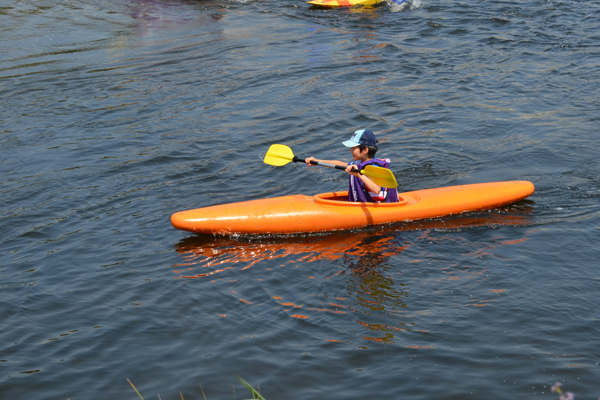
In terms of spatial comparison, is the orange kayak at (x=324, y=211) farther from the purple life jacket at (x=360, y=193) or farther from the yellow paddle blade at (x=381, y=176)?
the yellow paddle blade at (x=381, y=176)

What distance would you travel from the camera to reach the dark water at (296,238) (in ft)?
12.5

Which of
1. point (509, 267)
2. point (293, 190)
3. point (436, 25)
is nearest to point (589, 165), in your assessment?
point (509, 267)

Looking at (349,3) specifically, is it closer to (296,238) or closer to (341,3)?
(341,3)

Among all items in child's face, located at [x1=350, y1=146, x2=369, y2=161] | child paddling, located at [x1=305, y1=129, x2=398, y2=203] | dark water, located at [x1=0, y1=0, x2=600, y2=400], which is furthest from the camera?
child's face, located at [x1=350, y1=146, x2=369, y2=161]

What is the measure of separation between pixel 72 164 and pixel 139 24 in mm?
8341

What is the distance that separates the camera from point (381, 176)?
18.1 feet

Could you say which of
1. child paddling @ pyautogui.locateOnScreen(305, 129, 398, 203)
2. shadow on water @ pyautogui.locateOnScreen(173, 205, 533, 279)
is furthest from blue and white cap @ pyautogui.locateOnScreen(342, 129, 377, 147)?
shadow on water @ pyautogui.locateOnScreen(173, 205, 533, 279)

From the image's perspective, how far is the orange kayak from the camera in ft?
18.3

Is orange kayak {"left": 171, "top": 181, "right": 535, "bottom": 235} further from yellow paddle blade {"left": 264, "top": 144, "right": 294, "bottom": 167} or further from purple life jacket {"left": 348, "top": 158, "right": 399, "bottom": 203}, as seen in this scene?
yellow paddle blade {"left": 264, "top": 144, "right": 294, "bottom": 167}

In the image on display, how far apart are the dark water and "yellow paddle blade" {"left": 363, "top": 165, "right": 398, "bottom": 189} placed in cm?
50

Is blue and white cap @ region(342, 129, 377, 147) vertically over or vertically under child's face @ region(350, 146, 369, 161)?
over

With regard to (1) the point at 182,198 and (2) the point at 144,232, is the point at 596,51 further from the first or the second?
(2) the point at 144,232

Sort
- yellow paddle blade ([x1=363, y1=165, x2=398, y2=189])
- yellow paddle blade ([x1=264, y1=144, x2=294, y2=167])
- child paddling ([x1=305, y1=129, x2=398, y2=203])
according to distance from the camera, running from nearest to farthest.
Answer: yellow paddle blade ([x1=363, y1=165, x2=398, y2=189]) < child paddling ([x1=305, y1=129, x2=398, y2=203]) < yellow paddle blade ([x1=264, y1=144, x2=294, y2=167])

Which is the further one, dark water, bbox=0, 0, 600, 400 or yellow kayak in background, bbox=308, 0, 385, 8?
yellow kayak in background, bbox=308, 0, 385, 8
